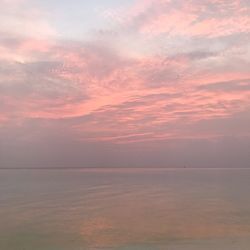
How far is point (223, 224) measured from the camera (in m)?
36.6

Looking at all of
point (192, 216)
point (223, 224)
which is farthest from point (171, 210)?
point (223, 224)

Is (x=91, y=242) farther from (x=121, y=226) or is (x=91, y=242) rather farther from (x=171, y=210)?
(x=171, y=210)

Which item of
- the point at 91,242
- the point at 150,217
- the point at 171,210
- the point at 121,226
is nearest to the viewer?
the point at 91,242

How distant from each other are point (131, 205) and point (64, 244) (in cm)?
2606

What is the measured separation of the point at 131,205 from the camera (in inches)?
2114

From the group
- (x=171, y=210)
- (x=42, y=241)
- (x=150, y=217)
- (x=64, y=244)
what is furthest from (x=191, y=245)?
(x=171, y=210)

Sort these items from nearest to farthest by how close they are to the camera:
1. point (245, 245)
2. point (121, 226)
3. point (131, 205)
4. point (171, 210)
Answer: point (245, 245), point (121, 226), point (171, 210), point (131, 205)

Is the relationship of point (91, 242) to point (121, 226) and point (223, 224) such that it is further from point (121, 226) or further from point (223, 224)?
point (223, 224)

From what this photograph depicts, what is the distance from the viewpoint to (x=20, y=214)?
145 ft

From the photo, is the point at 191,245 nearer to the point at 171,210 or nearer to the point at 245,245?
the point at 245,245

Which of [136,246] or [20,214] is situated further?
[20,214]

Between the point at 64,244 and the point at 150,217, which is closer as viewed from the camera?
the point at 64,244

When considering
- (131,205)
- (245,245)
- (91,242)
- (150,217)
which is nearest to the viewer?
(245,245)

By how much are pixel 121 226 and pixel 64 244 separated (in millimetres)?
8668
